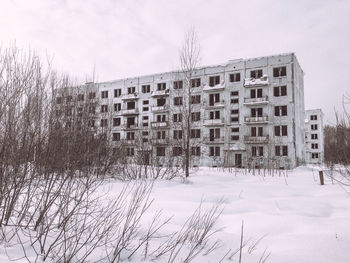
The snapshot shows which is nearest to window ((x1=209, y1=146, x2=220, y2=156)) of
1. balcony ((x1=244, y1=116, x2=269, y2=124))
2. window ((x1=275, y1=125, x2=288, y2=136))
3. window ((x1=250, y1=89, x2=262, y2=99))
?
balcony ((x1=244, y1=116, x2=269, y2=124))

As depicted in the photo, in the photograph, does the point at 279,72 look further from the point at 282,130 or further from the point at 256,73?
the point at 282,130

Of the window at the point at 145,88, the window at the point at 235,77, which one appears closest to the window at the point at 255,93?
the window at the point at 235,77

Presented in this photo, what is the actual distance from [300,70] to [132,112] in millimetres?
23327

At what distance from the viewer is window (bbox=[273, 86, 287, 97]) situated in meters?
28.2

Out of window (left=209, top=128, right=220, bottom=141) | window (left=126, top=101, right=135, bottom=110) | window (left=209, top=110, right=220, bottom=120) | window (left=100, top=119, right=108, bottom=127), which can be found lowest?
window (left=100, top=119, right=108, bottom=127)

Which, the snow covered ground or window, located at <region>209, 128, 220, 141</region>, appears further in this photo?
window, located at <region>209, 128, 220, 141</region>

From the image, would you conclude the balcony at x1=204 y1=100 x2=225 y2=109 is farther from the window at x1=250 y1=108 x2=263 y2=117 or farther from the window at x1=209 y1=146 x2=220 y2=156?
the window at x1=209 y1=146 x2=220 y2=156

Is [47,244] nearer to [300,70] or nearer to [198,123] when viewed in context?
[198,123]

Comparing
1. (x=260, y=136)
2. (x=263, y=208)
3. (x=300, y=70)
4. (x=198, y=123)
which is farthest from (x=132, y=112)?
(x=263, y=208)

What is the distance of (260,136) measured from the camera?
2869 centimetres

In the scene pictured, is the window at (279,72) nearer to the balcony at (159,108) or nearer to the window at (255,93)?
the window at (255,93)

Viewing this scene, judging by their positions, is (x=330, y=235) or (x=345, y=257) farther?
(x=330, y=235)

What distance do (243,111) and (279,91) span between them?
4576 mm

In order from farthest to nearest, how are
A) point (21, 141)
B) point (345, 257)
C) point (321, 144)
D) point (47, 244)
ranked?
point (321, 144) → point (21, 141) → point (345, 257) → point (47, 244)
